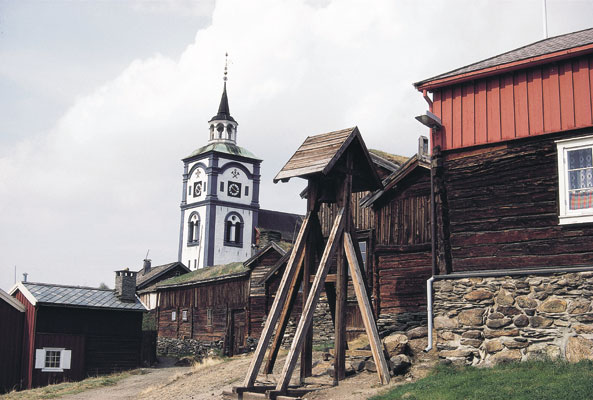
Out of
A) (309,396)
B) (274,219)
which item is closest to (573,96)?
(309,396)

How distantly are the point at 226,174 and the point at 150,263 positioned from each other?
2058 cm

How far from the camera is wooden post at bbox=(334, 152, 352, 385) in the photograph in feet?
47.1

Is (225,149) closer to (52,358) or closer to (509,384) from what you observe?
(52,358)

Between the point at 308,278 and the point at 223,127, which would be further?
the point at 223,127

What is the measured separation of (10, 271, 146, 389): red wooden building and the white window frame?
22246 millimetres

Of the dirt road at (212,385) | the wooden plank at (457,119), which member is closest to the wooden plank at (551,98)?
the wooden plank at (457,119)

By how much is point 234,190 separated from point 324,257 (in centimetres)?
6776

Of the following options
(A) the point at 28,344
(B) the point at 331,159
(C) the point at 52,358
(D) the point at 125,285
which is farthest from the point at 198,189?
(B) the point at 331,159

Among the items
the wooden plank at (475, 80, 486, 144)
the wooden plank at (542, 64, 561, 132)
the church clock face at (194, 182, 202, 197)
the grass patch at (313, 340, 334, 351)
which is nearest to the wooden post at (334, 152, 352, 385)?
the wooden plank at (475, 80, 486, 144)

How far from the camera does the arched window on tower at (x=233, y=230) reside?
262ft

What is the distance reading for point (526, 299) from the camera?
13.8 metres

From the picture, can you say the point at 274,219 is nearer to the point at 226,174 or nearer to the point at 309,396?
the point at 226,174

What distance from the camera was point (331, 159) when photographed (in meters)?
14.7

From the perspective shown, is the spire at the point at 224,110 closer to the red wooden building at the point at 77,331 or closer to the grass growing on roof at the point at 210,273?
the grass growing on roof at the point at 210,273
